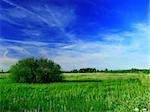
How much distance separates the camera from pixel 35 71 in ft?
58.3

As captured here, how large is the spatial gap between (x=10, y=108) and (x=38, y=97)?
8.64 ft

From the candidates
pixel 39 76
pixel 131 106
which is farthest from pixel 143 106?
pixel 39 76

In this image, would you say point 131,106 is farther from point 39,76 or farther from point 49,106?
point 39,76

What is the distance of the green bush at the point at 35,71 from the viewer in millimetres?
17378

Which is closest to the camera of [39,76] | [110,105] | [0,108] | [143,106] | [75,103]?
[143,106]

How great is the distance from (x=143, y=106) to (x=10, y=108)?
244 centimetres

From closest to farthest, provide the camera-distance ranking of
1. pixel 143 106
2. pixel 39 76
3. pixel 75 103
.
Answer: pixel 143 106
pixel 75 103
pixel 39 76

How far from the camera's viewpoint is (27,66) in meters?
17.5

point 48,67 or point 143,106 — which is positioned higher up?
point 48,67

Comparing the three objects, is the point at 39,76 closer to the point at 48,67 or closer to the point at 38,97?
the point at 48,67

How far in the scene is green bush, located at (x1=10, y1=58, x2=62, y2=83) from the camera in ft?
57.0

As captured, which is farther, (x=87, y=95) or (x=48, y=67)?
(x=48, y=67)

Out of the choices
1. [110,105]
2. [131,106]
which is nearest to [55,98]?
[110,105]

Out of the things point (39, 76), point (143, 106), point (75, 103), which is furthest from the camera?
point (39, 76)
